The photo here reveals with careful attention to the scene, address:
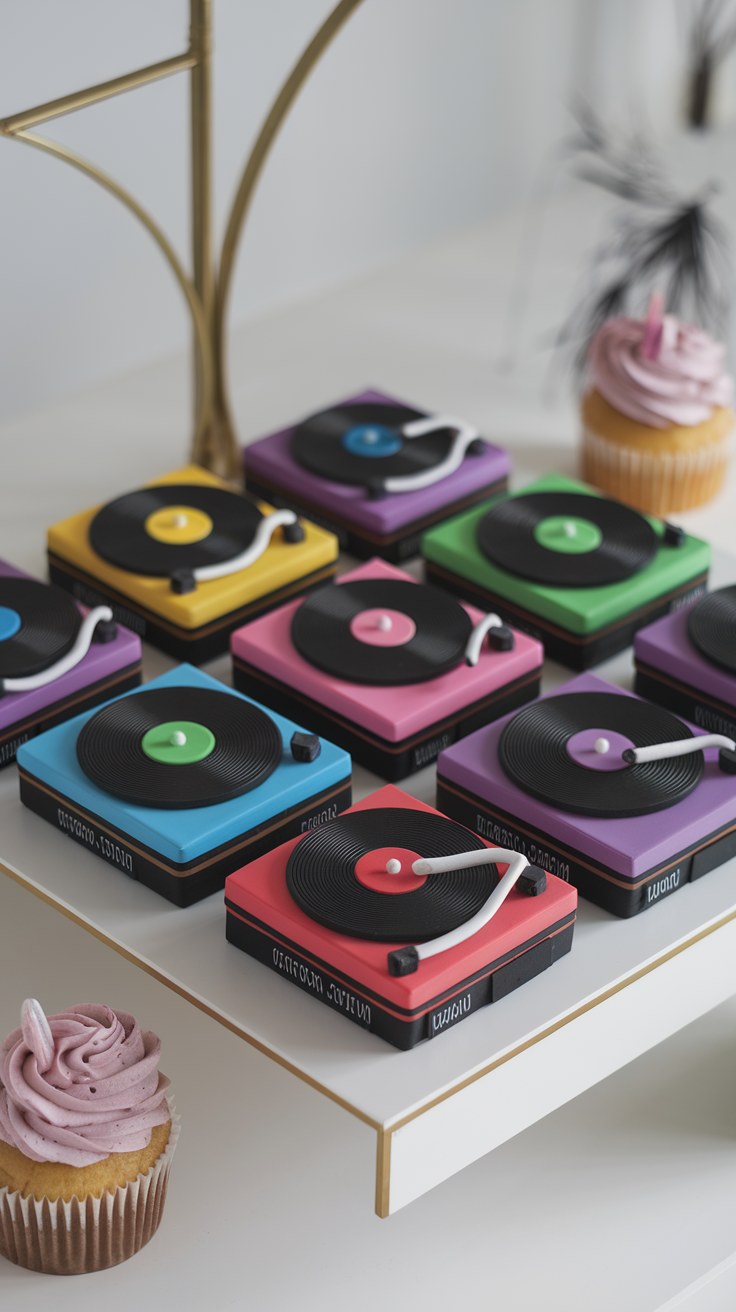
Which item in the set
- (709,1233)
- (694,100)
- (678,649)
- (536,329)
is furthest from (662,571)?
(694,100)

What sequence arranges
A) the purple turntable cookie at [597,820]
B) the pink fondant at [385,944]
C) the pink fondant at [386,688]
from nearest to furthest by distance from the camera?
the pink fondant at [385,944] < the purple turntable cookie at [597,820] < the pink fondant at [386,688]

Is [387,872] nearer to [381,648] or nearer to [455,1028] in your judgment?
[455,1028]

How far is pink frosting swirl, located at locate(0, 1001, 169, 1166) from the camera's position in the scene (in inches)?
60.2

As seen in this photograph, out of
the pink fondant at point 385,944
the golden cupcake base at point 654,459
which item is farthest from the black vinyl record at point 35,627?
the golden cupcake base at point 654,459

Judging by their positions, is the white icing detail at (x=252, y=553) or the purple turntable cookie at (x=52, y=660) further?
the white icing detail at (x=252, y=553)

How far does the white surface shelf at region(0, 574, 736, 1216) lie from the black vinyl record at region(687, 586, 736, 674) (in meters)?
0.26

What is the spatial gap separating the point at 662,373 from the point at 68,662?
3.08 ft

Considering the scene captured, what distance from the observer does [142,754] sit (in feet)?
5.65

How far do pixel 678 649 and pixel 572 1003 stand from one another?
50 centimetres

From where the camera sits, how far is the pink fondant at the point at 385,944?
1.48 meters

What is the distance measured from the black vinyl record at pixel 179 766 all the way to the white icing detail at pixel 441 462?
0.48 metres

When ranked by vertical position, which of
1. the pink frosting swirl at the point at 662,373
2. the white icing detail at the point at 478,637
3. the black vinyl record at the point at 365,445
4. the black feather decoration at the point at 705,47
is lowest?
the white icing detail at the point at 478,637

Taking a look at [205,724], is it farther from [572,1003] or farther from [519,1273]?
[519,1273]

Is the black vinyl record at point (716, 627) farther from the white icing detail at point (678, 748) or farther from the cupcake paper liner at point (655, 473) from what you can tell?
the cupcake paper liner at point (655, 473)
